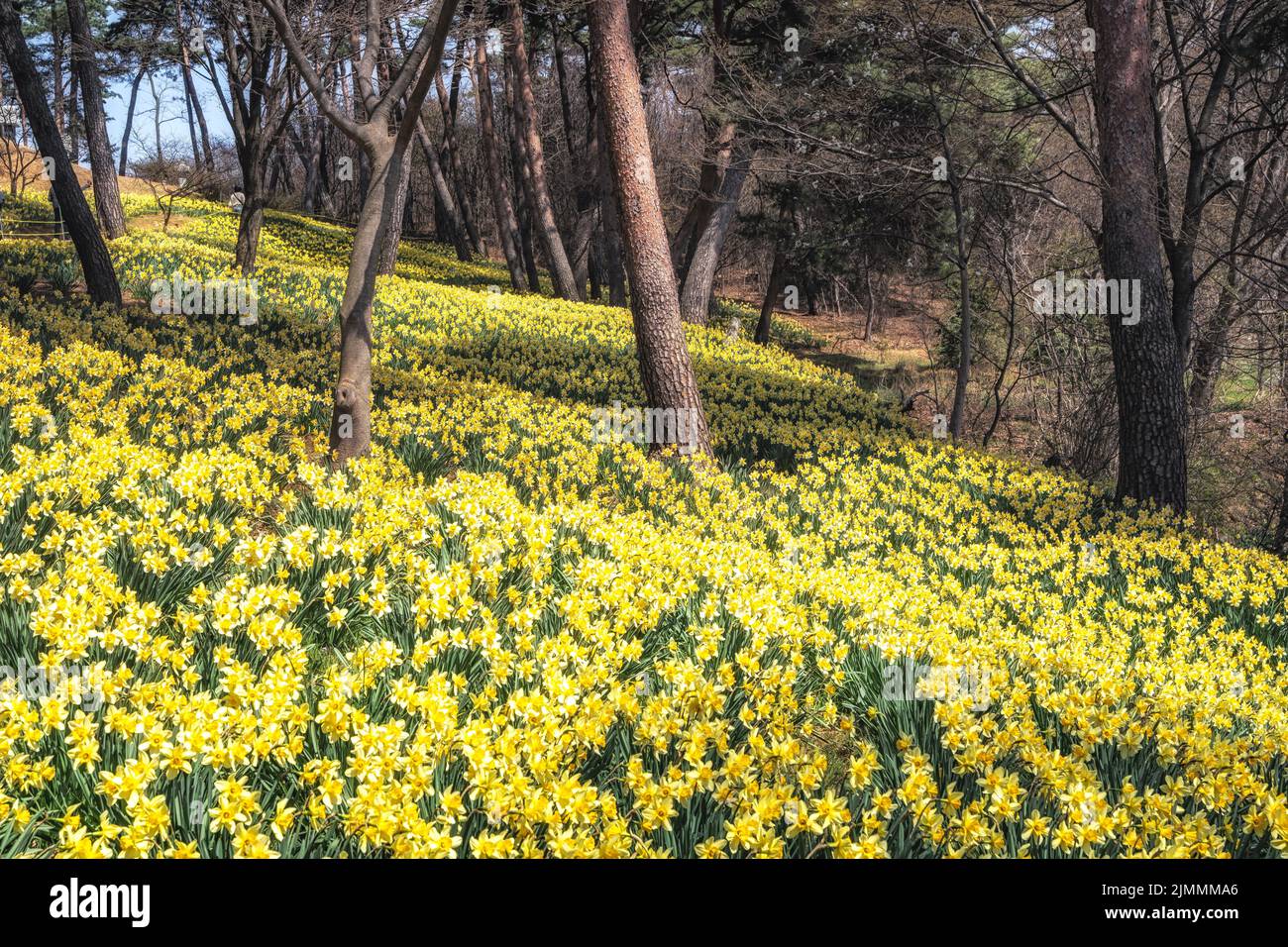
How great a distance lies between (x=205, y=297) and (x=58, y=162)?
1.86 metres

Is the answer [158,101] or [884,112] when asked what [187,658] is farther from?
[158,101]

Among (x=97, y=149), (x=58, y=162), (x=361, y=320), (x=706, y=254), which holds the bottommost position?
(x=361, y=320)

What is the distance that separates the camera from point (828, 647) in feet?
11.6

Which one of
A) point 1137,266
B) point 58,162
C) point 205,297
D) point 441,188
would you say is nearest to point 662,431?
point 1137,266

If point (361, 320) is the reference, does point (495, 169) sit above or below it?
above

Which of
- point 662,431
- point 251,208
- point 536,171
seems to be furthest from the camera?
point 536,171

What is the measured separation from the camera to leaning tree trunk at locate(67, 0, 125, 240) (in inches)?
559

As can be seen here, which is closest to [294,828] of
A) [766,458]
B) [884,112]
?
[766,458]

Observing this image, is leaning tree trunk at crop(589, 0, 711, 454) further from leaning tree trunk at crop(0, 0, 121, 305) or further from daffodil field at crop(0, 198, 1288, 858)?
leaning tree trunk at crop(0, 0, 121, 305)

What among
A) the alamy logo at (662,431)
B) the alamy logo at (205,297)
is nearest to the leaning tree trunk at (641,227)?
the alamy logo at (662,431)

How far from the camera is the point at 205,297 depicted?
382 inches

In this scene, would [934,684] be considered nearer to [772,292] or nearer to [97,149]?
[772,292]
